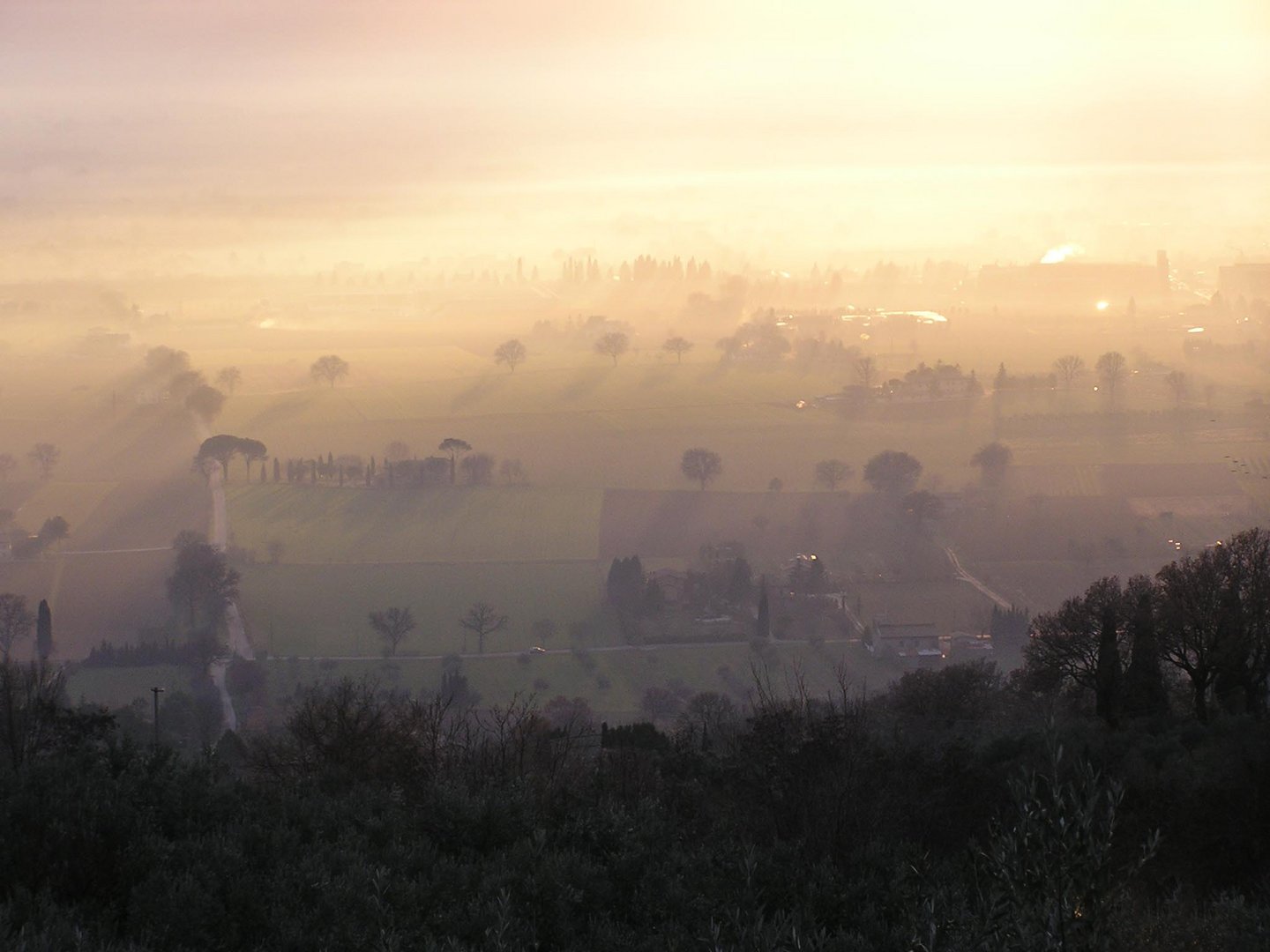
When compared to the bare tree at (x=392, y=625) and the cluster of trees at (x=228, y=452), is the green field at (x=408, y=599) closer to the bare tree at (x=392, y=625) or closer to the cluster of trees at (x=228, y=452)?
the bare tree at (x=392, y=625)

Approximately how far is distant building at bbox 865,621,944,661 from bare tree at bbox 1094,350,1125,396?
47.2 ft

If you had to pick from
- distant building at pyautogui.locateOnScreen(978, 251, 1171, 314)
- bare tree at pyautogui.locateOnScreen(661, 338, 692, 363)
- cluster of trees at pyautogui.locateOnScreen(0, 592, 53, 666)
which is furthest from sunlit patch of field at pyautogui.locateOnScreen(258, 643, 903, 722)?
distant building at pyautogui.locateOnScreen(978, 251, 1171, 314)

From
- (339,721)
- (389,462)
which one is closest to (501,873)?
(339,721)

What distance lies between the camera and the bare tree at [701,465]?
35.2 m

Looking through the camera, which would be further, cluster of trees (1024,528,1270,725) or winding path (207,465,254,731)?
winding path (207,465,254,731)

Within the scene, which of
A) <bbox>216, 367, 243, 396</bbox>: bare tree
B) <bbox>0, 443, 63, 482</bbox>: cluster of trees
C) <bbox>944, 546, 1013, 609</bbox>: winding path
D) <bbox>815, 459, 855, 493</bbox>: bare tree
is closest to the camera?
<bbox>944, 546, 1013, 609</bbox>: winding path

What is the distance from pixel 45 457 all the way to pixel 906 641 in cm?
2738

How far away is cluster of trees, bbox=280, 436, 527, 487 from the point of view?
3562cm

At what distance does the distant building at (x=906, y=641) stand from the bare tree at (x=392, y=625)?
1126 centimetres

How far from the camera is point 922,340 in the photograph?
143 feet

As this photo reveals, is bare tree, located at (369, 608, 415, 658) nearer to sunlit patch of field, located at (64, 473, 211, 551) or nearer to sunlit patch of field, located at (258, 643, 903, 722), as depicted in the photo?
sunlit patch of field, located at (258, 643, 903, 722)

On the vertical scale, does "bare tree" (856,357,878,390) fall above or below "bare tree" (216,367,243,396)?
below

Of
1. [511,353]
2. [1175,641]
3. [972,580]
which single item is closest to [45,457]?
[511,353]

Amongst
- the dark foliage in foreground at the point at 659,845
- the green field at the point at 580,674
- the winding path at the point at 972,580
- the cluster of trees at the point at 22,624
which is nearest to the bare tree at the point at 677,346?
the winding path at the point at 972,580
